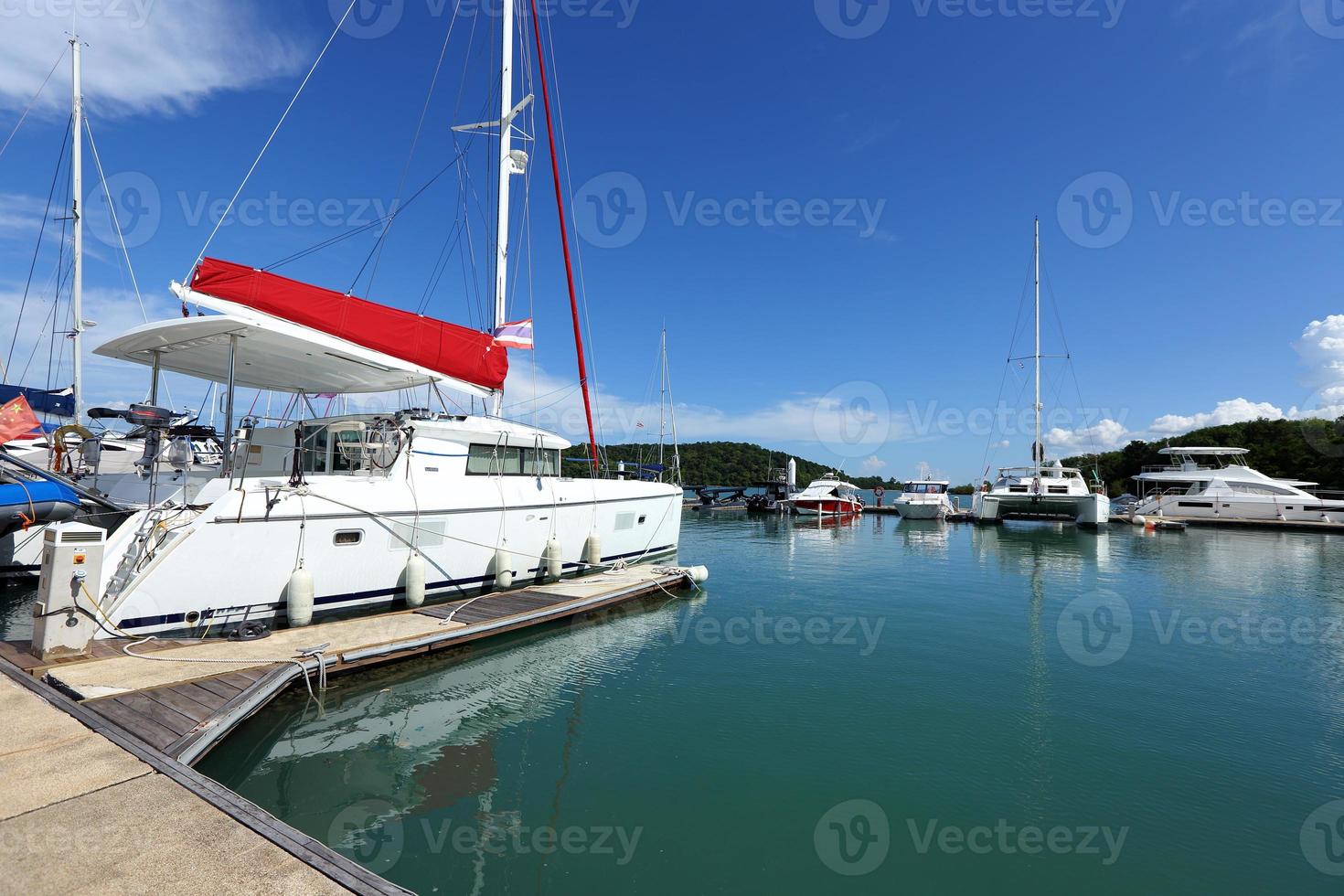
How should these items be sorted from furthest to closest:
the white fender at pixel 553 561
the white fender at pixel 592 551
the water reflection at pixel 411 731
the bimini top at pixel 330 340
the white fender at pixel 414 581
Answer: the white fender at pixel 592 551 → the white fender at pixel 553 561 → the white fender at pixel 414 581 → the bimini top at pixel 330 340 → the water reflection at pixel 411 731

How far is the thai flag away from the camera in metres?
14.2

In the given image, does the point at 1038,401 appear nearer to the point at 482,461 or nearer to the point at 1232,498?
the point at 1232,498

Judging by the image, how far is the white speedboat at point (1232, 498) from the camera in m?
42.6

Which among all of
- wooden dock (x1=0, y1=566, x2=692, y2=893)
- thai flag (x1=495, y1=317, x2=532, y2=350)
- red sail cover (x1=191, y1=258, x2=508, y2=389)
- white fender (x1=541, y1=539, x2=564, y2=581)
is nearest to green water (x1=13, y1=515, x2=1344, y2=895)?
wooden dock (x1=0, y1=566, x2=692, y2=893)

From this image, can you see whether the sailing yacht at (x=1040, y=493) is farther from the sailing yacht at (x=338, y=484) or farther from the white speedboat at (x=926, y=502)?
the sailing yacht at (x=338, y=484)

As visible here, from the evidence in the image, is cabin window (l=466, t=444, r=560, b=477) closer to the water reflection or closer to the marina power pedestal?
the water reflection

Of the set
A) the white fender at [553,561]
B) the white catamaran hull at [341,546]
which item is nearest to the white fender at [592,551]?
the white catamaran hull at [341,546]

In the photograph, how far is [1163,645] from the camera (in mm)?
12453

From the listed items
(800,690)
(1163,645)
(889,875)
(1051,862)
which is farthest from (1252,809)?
(1163,645)

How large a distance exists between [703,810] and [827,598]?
11951 millimetres

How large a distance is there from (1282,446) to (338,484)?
8614 centimetres

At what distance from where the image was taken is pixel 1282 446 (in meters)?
62.5

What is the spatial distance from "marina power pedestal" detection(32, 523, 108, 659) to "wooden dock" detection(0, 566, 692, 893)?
0.71 ft

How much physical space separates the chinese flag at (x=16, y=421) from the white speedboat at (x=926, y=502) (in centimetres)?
4990
